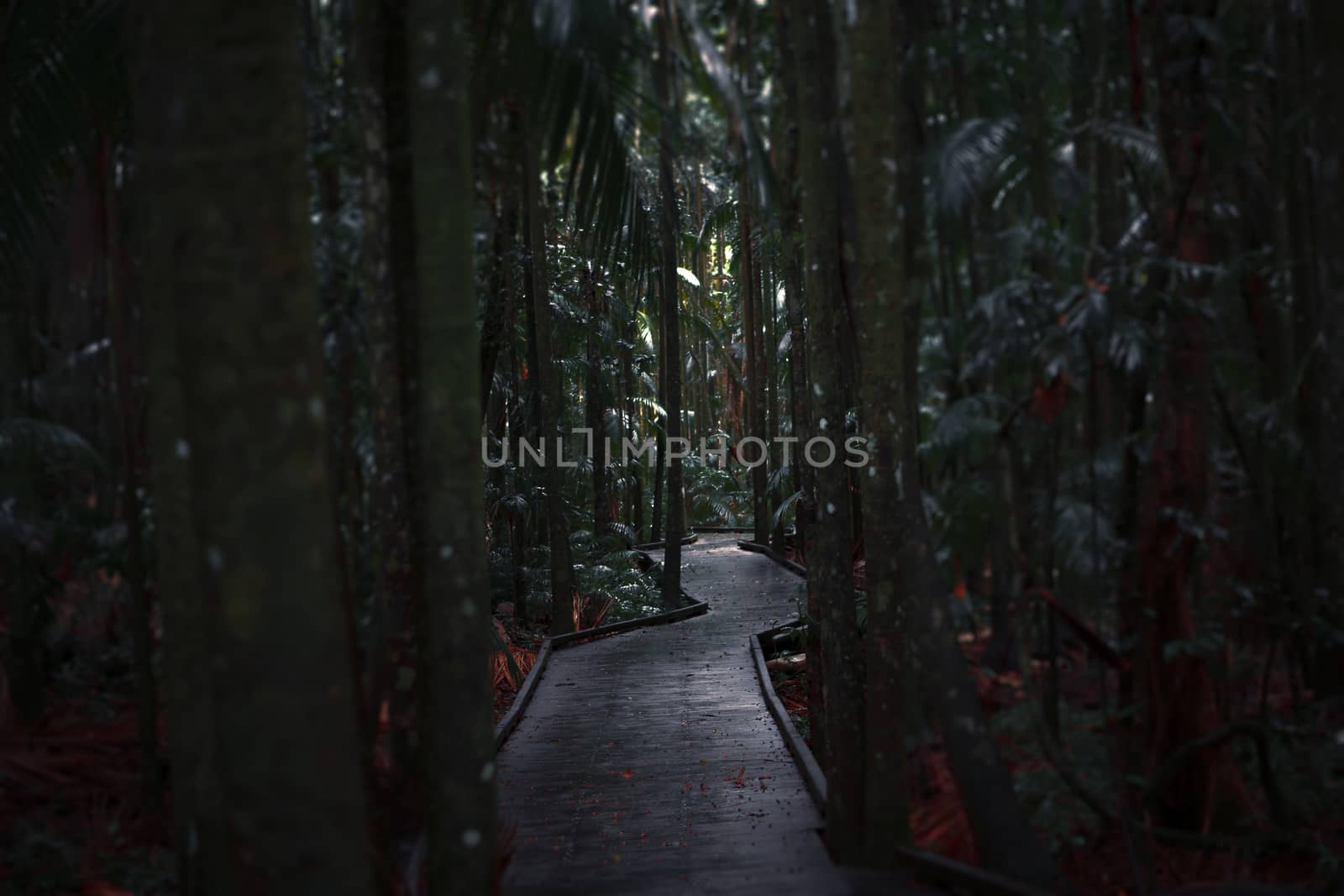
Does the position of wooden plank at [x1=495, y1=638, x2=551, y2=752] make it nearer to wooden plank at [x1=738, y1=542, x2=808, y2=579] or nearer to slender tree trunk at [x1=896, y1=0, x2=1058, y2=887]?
slender tree trunk at [x1=896, y1=0, x2=1058, y2=887]

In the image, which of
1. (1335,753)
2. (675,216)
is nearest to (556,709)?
(675,216)

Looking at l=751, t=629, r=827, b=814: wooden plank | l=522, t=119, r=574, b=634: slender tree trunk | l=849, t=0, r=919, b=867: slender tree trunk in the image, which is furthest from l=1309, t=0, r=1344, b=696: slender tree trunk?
l=522, t=119, r=574, b=634: slender tree trunk

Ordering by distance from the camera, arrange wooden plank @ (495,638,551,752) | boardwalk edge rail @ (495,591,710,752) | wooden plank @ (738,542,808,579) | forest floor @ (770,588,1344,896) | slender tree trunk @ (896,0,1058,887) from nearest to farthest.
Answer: forest floor @ (770,588,1344,896) < slender tree trunk @ (896,0,1058,887) < wooden plank @ (495,638,551,752) < boardwalk edge rail @ (495,591,710,752) < wooden plank @ (738,542,808,579)

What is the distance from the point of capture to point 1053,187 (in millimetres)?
4746

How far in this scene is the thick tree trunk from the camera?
384cm

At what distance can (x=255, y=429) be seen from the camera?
2713 mm

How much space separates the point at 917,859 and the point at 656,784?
2.58 meters

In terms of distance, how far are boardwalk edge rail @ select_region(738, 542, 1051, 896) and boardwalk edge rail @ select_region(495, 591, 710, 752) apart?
2.17m

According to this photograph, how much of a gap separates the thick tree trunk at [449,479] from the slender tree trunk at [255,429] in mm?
1010

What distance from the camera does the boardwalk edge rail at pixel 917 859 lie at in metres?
4.42

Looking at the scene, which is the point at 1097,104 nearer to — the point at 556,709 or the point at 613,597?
the point at 556,709

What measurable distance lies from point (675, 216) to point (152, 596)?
5.60 meters

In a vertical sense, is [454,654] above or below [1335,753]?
above

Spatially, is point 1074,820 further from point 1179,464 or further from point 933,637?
point 1179,464
